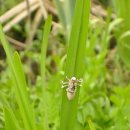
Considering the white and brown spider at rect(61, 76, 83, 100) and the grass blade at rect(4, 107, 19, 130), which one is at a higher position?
the white and brown spider at rect(61, 76, 83, 100)

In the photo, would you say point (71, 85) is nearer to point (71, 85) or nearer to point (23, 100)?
point (71, 85)

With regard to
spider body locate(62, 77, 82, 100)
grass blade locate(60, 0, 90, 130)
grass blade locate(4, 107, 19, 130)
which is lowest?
grass blade locate(4, 107, 19, 130)

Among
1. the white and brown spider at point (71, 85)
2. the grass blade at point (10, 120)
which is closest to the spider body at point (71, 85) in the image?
the white and brown spider at point (71, 85)

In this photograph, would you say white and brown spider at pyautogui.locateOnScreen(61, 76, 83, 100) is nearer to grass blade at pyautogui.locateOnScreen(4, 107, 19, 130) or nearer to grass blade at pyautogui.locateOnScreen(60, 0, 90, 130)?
grass blade at pyautogui.locateOnScreen(60, 0, 90, 130)

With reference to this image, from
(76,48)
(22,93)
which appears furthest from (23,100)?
(76,48)

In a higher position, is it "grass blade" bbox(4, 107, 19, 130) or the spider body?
the spider body

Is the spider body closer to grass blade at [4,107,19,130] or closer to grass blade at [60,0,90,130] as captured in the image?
grass blade at [60,0,90,130]

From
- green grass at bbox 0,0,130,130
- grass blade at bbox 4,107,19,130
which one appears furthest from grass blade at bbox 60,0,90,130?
grass blade at bbox 4,107,19,130

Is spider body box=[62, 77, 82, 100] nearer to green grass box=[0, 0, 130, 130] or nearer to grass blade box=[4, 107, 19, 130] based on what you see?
green grass box=[0, 0, 130, 130]

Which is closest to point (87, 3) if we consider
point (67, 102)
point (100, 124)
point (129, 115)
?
point (67, 102)
